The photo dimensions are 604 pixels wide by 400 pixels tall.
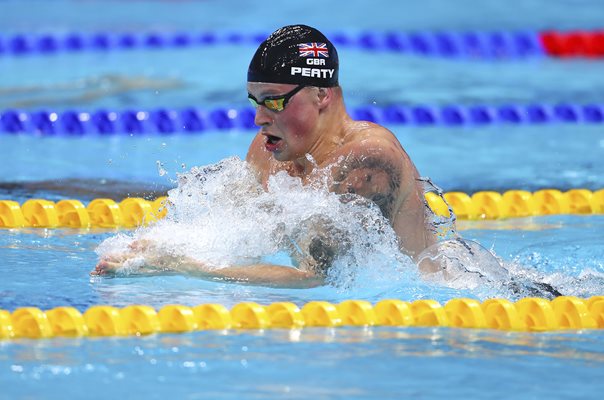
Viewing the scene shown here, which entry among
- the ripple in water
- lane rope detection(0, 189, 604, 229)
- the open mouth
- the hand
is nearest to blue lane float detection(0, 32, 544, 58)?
lane rope detection(0, 189, 604, 229)

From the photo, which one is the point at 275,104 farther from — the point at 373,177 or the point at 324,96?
the point at 373,177

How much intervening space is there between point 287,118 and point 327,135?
0.15m

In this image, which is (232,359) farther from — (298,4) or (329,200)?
(298,4)

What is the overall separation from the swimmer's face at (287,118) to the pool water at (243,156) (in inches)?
18.4

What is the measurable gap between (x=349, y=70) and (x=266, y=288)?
5465mm

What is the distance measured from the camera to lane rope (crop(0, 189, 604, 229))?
4652 millimetres

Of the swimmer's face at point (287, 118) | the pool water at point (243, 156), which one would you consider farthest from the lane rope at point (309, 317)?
the swimmer's face at point (287, 118)

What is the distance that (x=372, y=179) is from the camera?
11.1ft

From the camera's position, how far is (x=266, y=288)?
142 inches

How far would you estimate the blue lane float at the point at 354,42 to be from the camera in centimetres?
974

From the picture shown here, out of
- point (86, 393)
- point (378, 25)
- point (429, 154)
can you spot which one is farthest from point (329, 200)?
point (378, 25)

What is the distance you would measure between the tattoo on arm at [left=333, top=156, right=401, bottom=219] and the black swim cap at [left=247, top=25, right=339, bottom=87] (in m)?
0.32

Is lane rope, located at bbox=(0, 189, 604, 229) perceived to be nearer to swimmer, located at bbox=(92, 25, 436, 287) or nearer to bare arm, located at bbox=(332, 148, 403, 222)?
swimmer, located at bbox=(92, 25, 436, 287)

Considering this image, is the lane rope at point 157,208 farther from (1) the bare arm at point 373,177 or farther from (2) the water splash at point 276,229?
(1) the bare arm at point 373,177
